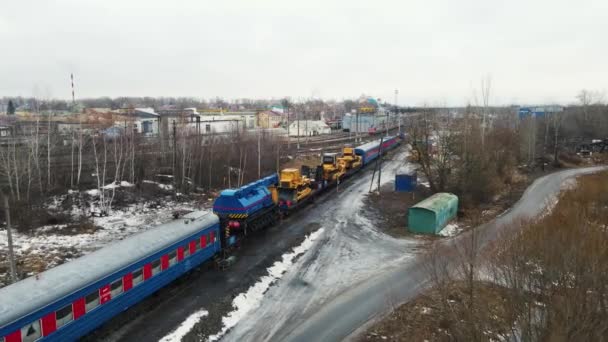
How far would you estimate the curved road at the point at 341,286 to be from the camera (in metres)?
15.0

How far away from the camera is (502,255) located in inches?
441

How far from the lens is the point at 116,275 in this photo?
44.8 ft

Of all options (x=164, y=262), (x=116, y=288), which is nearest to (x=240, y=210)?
(x=164, y=262)

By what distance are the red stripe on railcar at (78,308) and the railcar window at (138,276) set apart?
2.18 m

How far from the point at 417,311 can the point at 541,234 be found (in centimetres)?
642

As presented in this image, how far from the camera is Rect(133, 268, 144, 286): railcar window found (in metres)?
14.6

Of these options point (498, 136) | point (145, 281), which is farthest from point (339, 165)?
point (145, 281)

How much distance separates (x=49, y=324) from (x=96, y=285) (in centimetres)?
176

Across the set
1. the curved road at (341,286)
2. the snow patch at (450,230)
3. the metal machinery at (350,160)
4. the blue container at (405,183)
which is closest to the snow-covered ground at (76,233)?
the curved road at (341,286)

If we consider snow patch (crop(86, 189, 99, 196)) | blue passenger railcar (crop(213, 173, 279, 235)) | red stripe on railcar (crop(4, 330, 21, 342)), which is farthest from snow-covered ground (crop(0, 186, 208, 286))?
red stripe on railcar (crop(4, 330, 21, 342))

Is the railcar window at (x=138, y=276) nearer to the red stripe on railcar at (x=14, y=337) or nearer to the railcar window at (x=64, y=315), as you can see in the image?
the railcar window at (x=64, y=315)

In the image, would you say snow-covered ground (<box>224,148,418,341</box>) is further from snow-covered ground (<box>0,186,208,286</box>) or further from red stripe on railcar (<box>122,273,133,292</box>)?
snow-covered ground (<box>0,186,208,286</box>)

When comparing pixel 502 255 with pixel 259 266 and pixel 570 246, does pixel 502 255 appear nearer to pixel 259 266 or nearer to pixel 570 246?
pixel 570 246

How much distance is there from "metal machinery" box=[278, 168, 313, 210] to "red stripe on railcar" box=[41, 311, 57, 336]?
18944mm
